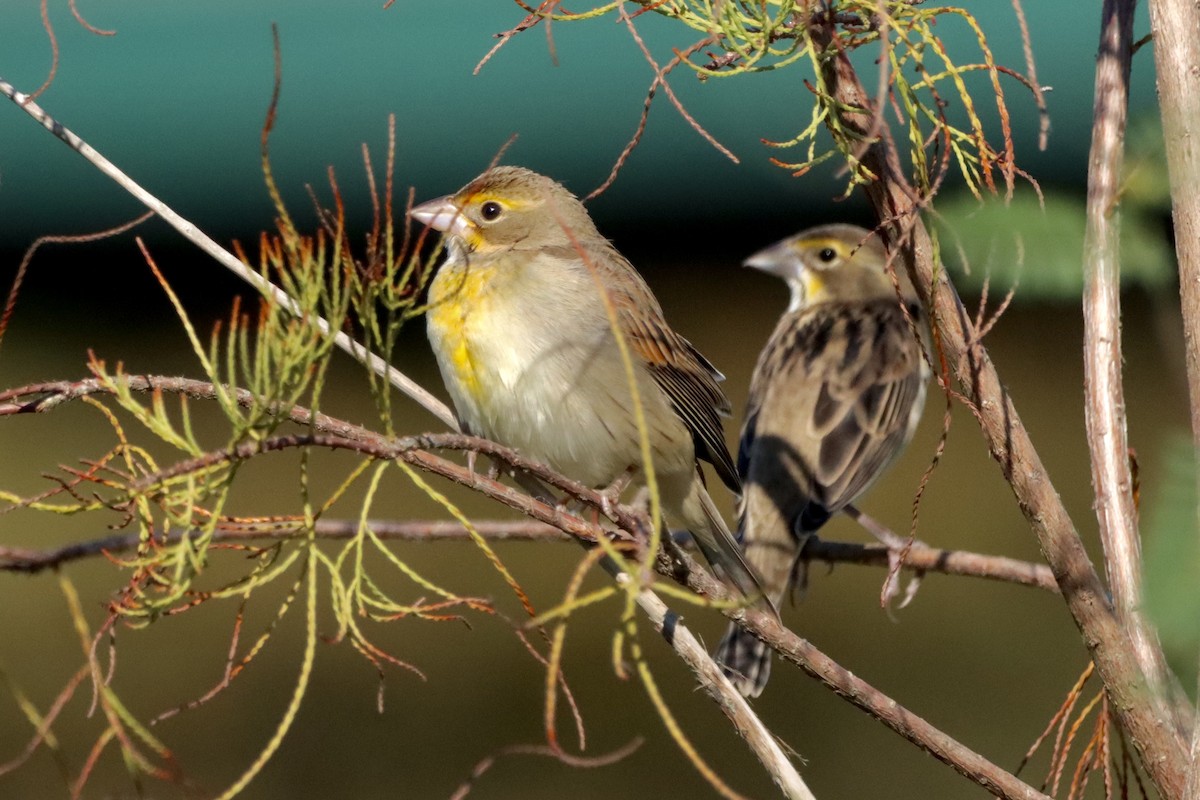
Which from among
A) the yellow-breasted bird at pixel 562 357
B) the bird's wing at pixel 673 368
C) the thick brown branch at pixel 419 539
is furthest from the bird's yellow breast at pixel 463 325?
the thick brown branch at pixel 419 539

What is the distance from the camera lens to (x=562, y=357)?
3420mm

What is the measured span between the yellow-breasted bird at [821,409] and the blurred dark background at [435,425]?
4.35 ft

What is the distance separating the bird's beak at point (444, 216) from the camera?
3.72 meters

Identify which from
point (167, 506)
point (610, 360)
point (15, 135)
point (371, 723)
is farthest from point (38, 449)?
point (167, 506)

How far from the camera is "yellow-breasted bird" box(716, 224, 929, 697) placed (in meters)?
4.35

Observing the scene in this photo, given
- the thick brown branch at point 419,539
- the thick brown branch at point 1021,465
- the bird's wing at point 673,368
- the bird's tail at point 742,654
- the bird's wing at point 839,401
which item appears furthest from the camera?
the bird's wing at point 839,401

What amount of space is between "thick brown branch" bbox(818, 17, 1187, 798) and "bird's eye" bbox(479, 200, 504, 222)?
79.5 inches

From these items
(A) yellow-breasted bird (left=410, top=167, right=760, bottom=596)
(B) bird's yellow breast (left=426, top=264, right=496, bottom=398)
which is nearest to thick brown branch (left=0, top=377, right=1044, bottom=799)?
(A) yellow-breasted bird (left=410, top=167, right=760, bottom=596)

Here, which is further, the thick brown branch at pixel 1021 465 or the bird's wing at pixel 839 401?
the bird's wing at pixel 839 401

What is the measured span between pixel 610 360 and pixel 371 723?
391 cm

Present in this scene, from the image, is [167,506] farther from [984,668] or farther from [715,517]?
[984,668]

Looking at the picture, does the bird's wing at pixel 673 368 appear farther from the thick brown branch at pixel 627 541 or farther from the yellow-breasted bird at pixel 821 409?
the thick brown branch at pixel 627 541

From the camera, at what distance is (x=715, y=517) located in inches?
143

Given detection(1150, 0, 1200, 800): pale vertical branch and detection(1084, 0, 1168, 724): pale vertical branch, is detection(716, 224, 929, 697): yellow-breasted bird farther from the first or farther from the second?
detection(1150, 0, 1200, 800): pale vertical branch
